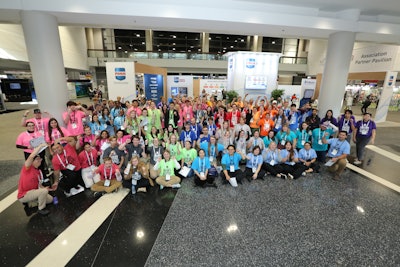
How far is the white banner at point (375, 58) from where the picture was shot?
990 cm

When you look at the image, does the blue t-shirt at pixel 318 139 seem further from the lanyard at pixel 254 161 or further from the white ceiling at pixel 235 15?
the white ceiling at pixel 235 15

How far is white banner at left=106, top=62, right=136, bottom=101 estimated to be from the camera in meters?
9.13

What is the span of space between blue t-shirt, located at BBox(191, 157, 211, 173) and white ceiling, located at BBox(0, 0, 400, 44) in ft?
12.3

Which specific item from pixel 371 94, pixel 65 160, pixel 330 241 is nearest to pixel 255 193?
pixel 330 241

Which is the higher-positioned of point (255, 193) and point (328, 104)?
point (328, 104)

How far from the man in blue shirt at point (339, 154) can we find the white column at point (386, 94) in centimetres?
845

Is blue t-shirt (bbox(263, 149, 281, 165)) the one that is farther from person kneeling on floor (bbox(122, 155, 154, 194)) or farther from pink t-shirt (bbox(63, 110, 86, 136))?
pink t-shirt (bbox(63, 110, 86, 136))

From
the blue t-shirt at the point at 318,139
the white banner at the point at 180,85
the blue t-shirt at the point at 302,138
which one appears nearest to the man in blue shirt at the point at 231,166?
the blue t-shirt at the point at 302,138

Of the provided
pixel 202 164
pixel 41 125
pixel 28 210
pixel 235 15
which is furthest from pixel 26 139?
pixel 235 15

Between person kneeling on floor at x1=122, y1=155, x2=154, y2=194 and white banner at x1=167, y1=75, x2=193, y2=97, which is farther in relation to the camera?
white banner at x1=167, y1=75, x2=193, y2=97

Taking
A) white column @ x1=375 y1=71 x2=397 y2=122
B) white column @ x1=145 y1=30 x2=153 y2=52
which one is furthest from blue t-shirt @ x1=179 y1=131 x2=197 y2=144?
white column @ x1=145 y1=30 x2=153 y2=52

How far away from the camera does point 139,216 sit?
3449mm

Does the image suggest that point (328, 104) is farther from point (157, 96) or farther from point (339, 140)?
point (157, 96)

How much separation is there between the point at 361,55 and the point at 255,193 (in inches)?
474
